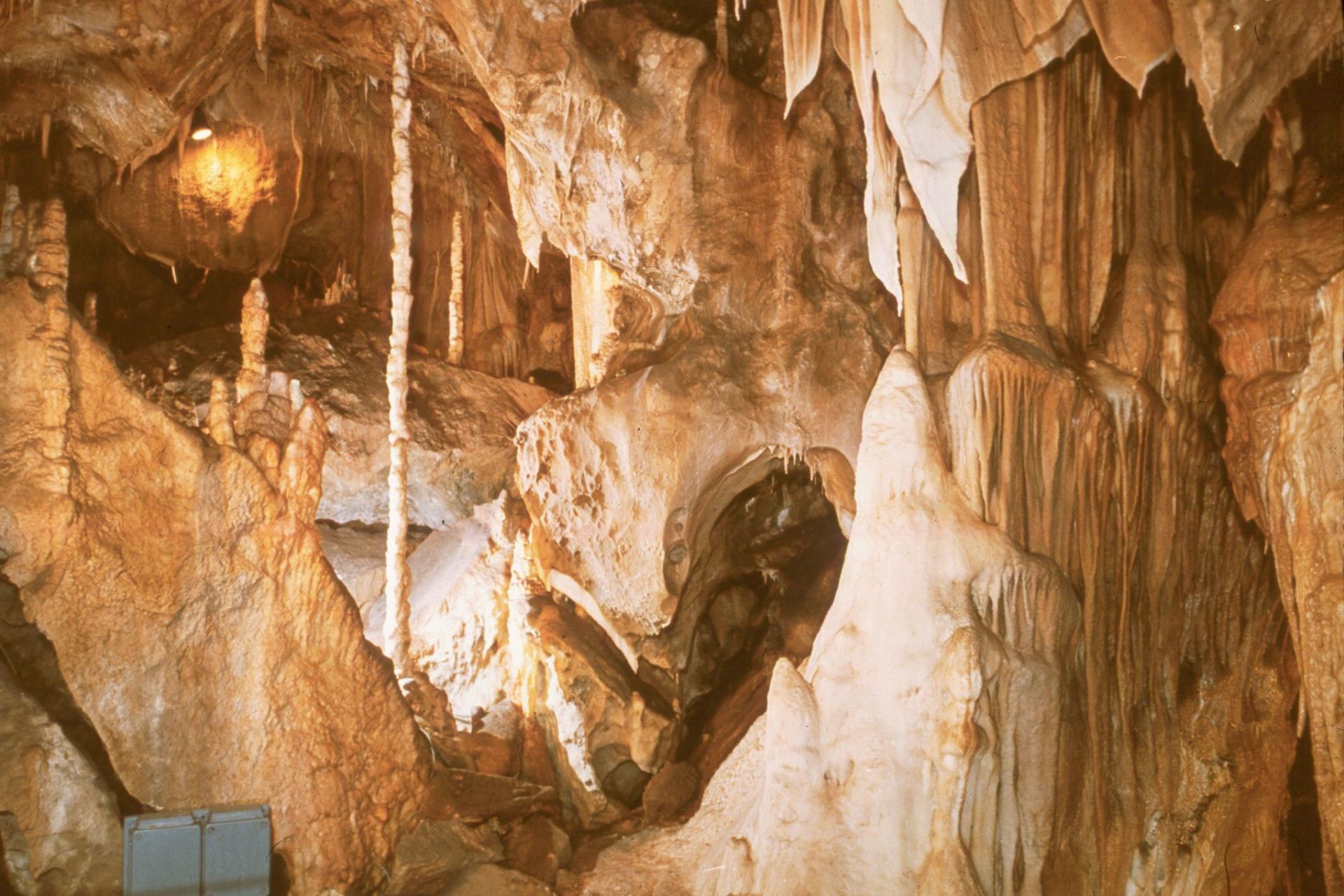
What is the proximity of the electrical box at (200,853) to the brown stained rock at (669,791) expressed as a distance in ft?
12.3

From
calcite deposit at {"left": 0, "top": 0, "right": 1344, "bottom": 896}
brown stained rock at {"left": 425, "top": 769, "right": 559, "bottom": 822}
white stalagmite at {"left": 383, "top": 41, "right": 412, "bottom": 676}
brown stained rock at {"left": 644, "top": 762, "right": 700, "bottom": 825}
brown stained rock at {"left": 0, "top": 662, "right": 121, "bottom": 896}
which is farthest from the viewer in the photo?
white stalagmite at {"left": 383, "top": 41, "right": 412, "bottom": 676}

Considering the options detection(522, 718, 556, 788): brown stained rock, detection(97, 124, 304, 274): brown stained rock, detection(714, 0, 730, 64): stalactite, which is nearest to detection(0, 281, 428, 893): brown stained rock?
detection(522, 718, 556, 788): brown stained rock

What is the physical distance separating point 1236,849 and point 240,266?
9969 millimetres

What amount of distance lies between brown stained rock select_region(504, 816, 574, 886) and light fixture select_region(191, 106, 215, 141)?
6691mm

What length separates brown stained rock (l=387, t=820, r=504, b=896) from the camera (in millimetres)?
6801

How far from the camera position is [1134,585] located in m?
6.05

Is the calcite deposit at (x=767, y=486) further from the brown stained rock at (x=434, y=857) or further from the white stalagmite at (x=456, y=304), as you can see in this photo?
the white stalagmite at (x=456, y=304)

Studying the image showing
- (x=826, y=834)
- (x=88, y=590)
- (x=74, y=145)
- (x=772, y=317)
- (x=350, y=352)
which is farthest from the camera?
(x=350, y=352)

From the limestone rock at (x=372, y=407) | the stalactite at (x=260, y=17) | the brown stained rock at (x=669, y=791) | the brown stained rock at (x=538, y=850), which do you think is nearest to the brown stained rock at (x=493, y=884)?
the brown stained rock at (x=538, y=850)

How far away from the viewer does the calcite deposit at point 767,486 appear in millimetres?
5301

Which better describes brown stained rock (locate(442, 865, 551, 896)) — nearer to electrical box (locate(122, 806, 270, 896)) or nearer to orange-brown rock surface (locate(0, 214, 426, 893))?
orange-brown rock surface (locate(0, 214, 426, 893))

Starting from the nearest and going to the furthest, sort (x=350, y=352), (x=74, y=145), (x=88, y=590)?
(x=88, y=590)
(x=74, y=145)
(x=350, y=352)

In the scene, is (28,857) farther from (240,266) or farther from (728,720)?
(240,266)

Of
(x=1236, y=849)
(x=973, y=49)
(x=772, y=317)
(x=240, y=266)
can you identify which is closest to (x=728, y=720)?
(x=772, y=317)
